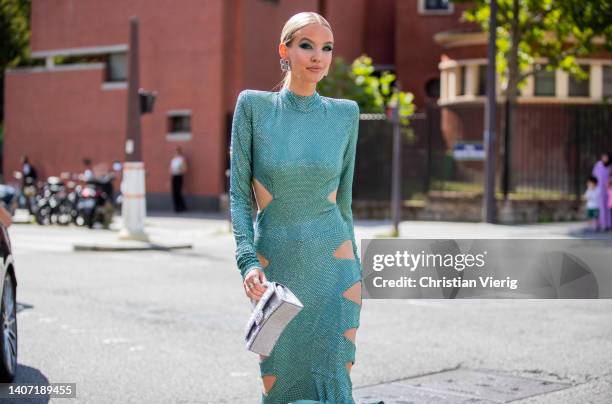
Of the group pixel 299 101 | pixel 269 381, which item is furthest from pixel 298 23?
pixel 269 381

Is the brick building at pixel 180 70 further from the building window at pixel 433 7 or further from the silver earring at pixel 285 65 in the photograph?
the silver earring at pixel 285 65

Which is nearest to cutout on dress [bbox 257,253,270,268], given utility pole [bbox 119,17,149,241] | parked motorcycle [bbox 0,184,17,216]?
parked motorcycle [bbox 0,184,17,216]

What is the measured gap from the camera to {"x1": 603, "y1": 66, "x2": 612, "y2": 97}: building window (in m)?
33.1

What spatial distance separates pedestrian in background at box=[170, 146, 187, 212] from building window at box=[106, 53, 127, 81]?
4.88m

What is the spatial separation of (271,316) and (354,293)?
0.58m

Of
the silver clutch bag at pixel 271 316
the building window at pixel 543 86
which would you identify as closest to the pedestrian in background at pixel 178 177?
the building window at pixel 543 86

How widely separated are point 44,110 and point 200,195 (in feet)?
25.9

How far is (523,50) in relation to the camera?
27.6 m

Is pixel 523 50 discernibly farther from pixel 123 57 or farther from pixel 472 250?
pixel 472 250

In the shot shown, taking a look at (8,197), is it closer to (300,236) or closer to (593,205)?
(300,236)

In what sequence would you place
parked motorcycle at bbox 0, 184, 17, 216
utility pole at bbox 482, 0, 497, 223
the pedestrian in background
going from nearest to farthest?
parked motorcycle at bbox 0, 184, 17, 216 → utility pole at bbox 482, 0, 497, 223 → the pedestrian in background

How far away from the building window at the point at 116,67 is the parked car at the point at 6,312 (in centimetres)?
2937

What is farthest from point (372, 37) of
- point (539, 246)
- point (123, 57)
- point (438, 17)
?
point (539, 246)

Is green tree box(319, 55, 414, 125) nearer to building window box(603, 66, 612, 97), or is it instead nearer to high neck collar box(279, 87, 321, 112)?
building window box(603, 66, 612, 97)
